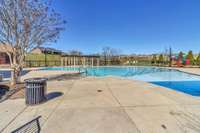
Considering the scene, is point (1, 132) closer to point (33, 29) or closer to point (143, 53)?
point (33, 29)

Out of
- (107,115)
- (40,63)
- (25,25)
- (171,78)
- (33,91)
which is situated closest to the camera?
(107,115)

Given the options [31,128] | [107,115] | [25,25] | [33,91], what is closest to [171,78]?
[107,115]

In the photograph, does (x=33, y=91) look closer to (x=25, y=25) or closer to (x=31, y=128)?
(x=31, y=128)

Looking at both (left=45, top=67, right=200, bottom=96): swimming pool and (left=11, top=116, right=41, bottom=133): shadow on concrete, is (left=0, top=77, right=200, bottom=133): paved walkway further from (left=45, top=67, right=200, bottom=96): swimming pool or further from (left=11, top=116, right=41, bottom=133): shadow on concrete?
(left=45, top=67, right=200, bottom=96): swimming pool

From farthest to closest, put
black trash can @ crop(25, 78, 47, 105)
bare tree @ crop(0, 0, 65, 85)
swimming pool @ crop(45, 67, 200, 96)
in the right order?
Answer: 1. swimming pool @ crop(45, 67, 200, 96)
2. bare tree @ crop(0, 0, 65, 85)
3. black trash can @ crop(25, 78, 47, 105)

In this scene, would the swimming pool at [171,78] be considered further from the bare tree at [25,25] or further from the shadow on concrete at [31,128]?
the bare tree at [25,25]

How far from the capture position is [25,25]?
620 centimetres

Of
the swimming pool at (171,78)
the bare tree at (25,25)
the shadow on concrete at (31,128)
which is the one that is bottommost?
the swimming pool at (171,78)

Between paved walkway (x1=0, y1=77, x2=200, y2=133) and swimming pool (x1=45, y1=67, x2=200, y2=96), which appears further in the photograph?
swimming pool (x1=45, y1=67, x2=200, y2=96)

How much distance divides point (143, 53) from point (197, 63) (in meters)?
31.5

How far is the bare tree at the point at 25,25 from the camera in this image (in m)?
6.05

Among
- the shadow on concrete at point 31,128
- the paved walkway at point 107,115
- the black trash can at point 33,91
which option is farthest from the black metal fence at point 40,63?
the shadow on concrete at point 31,128

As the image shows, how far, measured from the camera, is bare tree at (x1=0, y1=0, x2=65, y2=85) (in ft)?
19.8

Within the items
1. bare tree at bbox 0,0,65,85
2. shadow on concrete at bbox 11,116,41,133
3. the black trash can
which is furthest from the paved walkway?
bare tree at bbox 0,0,65,85
